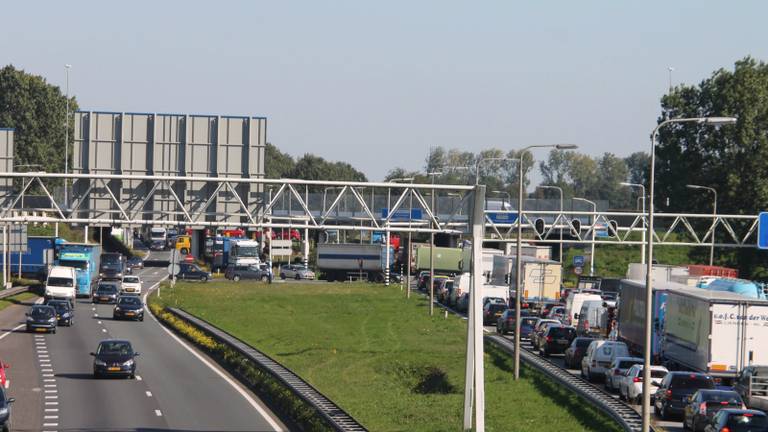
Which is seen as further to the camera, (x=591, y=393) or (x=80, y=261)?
(x=80, y=261)

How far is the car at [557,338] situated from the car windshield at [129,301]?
2717cm

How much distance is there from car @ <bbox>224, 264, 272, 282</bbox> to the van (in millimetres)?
50947

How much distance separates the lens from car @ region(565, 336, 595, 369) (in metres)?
55.0

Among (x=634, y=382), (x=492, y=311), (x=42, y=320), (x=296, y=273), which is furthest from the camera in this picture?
(x=296, y=273)

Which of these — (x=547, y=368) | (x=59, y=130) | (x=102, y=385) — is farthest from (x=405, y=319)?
(x=59, y=130)

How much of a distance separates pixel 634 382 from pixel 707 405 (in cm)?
695

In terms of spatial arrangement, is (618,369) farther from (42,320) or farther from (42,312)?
(42,312)

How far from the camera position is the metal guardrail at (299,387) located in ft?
118

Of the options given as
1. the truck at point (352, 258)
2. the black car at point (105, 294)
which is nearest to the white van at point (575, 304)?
the black car at point (105, 294)

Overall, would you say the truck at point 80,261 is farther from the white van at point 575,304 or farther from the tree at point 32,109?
the tree at point 32,109

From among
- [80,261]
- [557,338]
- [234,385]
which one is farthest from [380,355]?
[80,261]

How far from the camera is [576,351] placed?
5506 centimetres

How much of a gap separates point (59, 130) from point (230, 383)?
141m

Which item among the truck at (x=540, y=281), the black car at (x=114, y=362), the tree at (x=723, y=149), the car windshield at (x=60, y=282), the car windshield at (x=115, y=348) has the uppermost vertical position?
the tree at (x=723, y=149)
